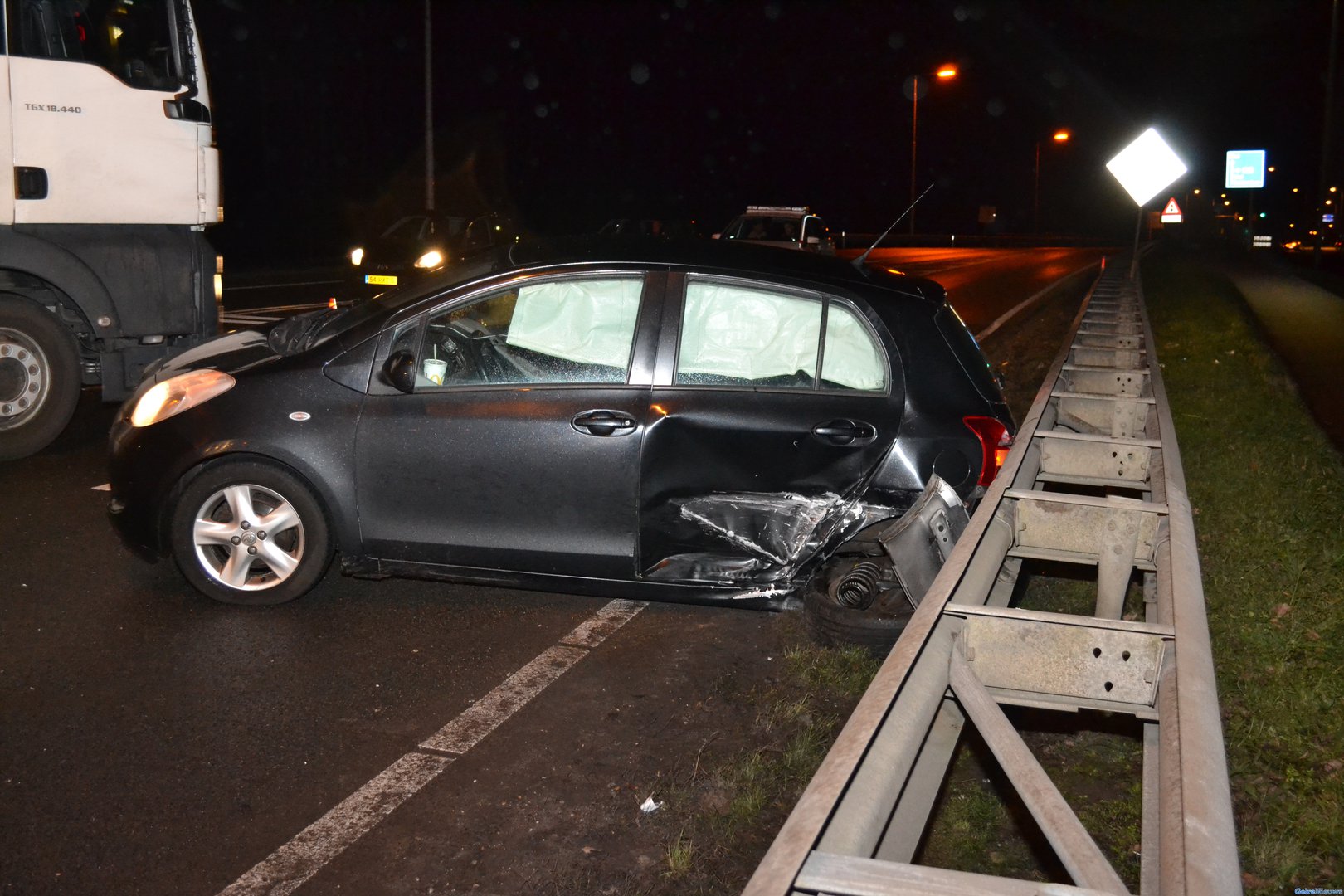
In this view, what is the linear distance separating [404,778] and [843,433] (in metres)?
2.41

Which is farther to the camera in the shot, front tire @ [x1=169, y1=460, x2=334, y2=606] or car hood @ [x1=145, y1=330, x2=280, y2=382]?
car hood @ [x1=145, y1=330, x2=280, y2=382]

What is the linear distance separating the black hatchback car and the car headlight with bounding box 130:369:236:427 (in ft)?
0.06

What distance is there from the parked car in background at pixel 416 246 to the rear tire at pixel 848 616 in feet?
34.6

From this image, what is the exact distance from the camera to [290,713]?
4762 millimetres

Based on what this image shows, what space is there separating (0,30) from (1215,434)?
9.13 meters

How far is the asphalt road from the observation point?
3781mm

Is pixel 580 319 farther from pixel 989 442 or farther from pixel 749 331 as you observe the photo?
pixel 989 442

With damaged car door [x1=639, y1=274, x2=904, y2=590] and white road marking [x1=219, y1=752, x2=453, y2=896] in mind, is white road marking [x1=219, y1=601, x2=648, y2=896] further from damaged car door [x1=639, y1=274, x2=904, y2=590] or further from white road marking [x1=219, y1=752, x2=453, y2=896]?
damaged car door [x1=639, y1=274, x2=904, y2=590]

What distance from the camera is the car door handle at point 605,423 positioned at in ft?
18.0

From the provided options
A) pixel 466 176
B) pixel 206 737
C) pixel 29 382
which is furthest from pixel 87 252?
pixel 466 176

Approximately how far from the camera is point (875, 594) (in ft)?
17.7

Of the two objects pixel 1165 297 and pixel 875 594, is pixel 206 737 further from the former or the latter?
pixel 1165 297

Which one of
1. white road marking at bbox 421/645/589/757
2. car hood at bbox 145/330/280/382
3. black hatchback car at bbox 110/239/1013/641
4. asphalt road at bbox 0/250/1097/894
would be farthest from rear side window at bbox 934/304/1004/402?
car hood at bbox 145/330/280/382

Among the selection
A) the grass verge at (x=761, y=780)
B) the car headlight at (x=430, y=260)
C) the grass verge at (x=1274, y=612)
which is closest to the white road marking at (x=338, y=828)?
the grass verge at (x=761, y=780)
